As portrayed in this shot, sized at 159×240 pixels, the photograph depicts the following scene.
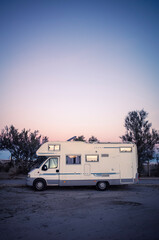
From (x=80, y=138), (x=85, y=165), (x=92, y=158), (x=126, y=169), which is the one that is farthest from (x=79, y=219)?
(x=80, y=138)

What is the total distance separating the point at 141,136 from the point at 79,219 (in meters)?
12.7

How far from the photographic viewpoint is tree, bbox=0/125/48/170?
18.4 m

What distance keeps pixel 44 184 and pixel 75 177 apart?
194cm

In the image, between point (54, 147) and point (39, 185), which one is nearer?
point (39, 185)

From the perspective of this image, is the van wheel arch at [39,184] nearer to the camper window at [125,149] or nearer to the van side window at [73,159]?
the van side window at [73,159]

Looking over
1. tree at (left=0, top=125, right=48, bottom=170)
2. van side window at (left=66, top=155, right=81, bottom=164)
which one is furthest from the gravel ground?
tree at (left=0, top=125, right=48, bottom=170)

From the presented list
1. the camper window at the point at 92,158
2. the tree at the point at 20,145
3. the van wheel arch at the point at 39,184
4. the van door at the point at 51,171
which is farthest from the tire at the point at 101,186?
the tree at the point at 20,145

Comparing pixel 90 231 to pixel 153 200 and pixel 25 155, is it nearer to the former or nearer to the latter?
pixel 153 200

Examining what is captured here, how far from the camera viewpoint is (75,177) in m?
11.4

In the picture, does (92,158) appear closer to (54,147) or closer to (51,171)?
(54,147)

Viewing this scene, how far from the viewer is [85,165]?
1162cm

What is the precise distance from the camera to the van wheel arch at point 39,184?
11.3 meters

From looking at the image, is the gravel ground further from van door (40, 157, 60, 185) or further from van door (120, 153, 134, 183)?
van door (120, 153, 134, 183)

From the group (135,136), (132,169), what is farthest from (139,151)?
(132,169)
